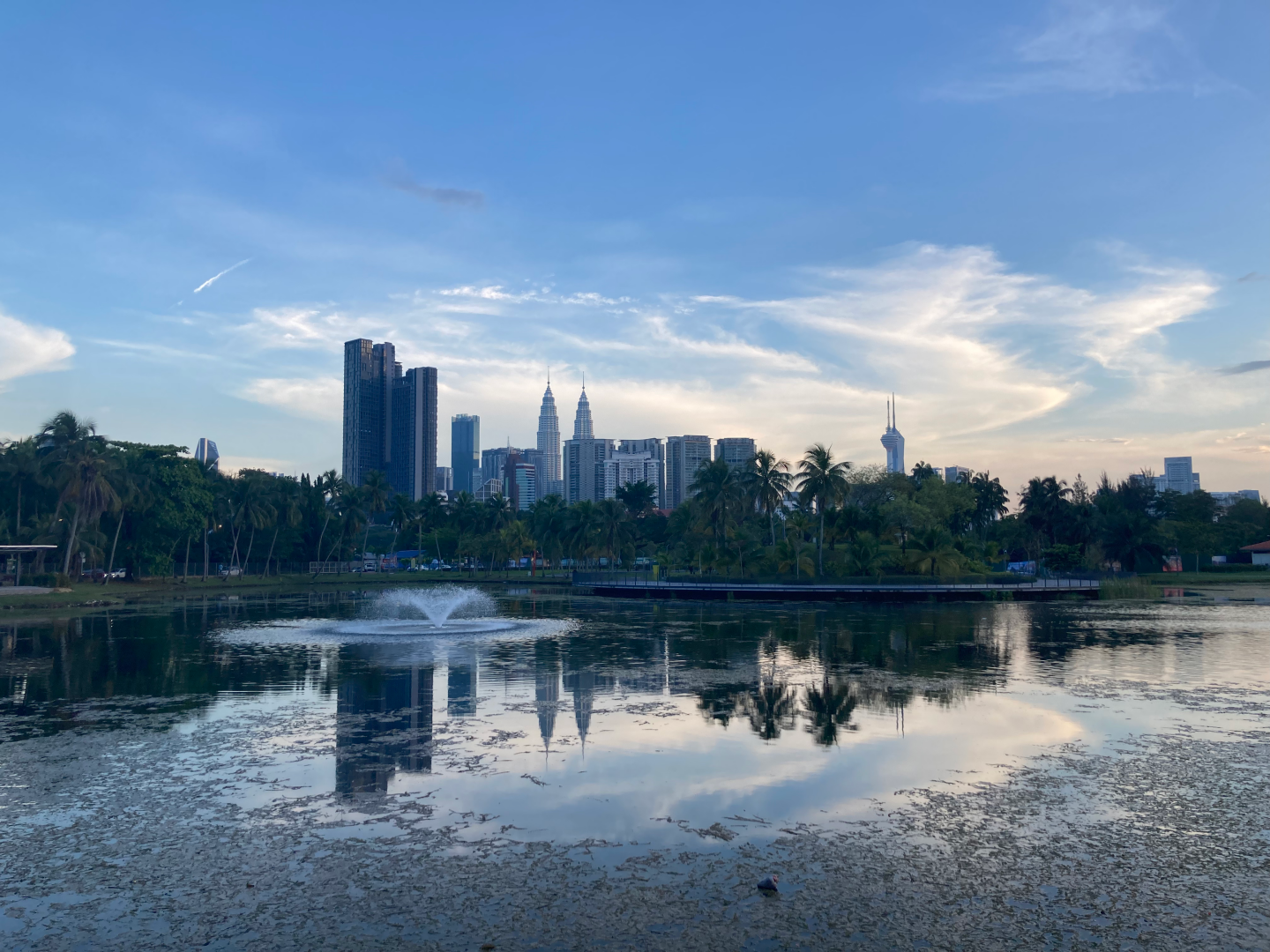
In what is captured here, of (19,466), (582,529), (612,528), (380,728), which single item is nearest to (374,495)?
(582,529)

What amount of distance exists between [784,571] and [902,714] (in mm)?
60538

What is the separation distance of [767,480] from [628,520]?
111ft

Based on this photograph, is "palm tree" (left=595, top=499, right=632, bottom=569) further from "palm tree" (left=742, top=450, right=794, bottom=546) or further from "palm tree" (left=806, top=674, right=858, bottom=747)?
"palm tree" (left=806, top=674, right=858, bottom=747)

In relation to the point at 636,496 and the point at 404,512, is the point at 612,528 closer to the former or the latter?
the point at 404,512

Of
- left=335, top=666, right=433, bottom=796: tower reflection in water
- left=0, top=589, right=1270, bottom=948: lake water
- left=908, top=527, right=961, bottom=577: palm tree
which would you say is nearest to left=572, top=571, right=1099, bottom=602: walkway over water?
left=908, top=527, right=961, bottom=577: palm tree

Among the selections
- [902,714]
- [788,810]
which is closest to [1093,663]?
[902,714]

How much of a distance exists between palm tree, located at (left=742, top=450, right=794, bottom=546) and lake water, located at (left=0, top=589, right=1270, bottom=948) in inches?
1840

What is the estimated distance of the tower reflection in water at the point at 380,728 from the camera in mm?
14234

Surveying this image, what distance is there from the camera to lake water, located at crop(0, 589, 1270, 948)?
11719 mm

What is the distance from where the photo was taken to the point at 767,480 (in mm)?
83625

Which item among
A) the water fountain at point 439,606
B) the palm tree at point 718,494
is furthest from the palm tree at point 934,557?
the water fountain at point 439,606

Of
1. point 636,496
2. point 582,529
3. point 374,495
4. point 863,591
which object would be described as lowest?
point 863,591

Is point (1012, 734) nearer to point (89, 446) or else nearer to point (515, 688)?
point (515, 688)

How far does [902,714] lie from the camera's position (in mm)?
19062
